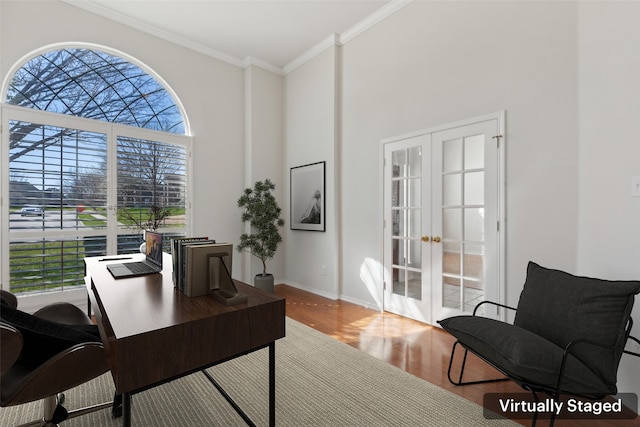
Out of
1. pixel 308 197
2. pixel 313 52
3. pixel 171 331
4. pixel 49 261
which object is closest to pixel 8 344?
pixel 171 331

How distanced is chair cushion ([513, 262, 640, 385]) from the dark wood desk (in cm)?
163


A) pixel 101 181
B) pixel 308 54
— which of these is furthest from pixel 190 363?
pixel 308 54

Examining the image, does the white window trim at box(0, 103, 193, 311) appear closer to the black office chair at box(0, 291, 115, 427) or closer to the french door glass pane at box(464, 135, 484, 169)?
the black office chair at box(0, 291, 115, 427)

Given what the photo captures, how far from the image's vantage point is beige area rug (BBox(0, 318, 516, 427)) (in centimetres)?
179

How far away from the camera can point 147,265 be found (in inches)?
90.2

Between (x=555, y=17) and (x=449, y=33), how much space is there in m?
0.93

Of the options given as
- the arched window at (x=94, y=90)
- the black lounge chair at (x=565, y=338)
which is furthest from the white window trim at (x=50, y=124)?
the black lounge chair at (x=565, y=338)

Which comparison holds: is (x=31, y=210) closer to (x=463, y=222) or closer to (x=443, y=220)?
(x=443, y=220)

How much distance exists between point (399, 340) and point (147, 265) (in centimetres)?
231

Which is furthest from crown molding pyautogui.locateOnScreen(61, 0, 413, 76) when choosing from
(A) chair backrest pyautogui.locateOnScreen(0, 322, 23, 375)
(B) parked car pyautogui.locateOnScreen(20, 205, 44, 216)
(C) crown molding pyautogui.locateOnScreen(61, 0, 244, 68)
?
(A) chair backrest pyautogui.locateOnScreen(0, 322, 23, 375)

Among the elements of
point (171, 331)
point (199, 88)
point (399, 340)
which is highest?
point (199, 88)

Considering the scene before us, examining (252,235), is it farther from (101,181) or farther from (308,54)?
(308,54)

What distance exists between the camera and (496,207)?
279 centimetres

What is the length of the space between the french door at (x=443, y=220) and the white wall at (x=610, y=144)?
2.07 ft
